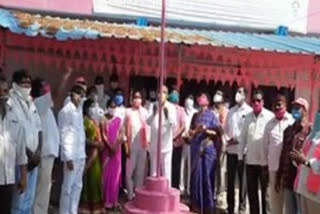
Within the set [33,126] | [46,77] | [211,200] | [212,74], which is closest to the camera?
[33,126]

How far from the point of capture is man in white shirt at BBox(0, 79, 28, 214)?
6.03 meters

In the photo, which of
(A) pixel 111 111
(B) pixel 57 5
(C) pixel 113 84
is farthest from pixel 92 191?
(B) pixel 57 5

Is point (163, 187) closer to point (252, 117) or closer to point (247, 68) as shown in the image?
point (252, 117)

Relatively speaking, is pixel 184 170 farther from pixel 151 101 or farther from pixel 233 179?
pixel 233 179

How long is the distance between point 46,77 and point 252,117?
3.95 metres

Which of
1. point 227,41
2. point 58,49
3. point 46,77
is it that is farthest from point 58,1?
point 227,41

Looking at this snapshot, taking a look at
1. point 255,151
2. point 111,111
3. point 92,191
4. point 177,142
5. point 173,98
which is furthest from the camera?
point 173,98

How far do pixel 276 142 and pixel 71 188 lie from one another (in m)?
2.59

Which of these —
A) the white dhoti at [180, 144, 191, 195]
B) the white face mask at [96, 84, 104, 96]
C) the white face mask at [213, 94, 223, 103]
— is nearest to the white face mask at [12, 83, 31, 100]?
the white face mask at [96, 84, 104, 96]

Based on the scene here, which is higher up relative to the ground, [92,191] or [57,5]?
[57,5]

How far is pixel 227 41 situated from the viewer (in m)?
9.89

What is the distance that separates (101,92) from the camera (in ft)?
34.8

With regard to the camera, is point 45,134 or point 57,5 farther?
point 57,5

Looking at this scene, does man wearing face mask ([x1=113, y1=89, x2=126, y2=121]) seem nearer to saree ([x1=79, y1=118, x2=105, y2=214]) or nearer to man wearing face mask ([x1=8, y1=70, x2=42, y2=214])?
saree ([x1=79, y1=118, x2=105, y2=214])
